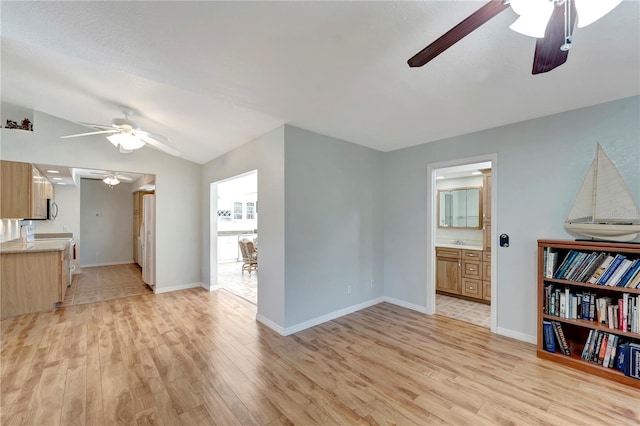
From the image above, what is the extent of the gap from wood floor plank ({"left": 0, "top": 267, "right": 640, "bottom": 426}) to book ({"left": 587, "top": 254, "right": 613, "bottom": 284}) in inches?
33.8

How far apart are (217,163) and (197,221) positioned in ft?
4.68

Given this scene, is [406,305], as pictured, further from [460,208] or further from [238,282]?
[238,282]

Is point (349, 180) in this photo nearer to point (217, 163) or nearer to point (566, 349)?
point (217, 163)

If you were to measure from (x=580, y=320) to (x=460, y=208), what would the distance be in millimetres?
2810

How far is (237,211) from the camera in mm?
8984

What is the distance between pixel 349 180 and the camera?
397 cm

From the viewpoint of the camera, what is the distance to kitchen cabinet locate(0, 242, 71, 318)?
379cm

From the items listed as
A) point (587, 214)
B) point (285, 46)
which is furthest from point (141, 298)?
point (587, 214)

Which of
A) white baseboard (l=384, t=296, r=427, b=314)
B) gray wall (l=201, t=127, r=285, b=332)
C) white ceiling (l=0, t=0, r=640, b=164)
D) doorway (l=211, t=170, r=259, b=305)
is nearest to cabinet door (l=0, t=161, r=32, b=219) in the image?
white ceiling (l=0, t=0, r=640, b=164)

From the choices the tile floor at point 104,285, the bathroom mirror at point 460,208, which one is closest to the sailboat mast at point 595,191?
the bathroom mirror at point 460,208

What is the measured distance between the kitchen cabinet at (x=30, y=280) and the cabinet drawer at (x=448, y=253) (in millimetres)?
6236

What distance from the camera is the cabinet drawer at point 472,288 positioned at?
4258 millimetres

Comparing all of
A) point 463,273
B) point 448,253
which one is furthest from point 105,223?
point 463,273

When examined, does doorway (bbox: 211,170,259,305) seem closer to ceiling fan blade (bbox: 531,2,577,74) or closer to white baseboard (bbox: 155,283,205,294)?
white baseboard (bbox: 155,283,205,294)
